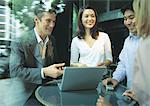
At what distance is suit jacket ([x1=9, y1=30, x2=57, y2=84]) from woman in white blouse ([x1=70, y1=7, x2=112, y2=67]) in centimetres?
21

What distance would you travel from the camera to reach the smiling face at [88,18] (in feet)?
7.30

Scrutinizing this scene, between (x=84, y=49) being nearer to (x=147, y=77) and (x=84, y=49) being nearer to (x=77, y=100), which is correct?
(x=77, y=100)

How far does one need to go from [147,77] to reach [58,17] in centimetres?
135

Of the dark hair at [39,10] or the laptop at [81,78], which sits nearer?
the laptop at [81,78]

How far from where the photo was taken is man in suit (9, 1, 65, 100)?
83.4 inches

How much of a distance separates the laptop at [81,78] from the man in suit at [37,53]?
41 centimetres

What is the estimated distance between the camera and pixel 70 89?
5.58ft

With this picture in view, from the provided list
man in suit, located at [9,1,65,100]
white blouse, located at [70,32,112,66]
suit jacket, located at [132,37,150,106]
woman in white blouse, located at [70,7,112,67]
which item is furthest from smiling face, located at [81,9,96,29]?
suit jacket, located at [132,37,150,106]

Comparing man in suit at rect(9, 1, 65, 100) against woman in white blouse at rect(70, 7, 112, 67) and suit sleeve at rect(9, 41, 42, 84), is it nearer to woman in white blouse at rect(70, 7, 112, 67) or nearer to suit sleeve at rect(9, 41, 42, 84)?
suit sleeve at rect(9, 41, 42, 84)

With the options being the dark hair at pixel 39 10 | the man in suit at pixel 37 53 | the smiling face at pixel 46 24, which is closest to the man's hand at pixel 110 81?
the man in suit at pixel 37 53

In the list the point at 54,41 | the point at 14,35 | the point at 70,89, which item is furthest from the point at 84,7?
the point at 70,89

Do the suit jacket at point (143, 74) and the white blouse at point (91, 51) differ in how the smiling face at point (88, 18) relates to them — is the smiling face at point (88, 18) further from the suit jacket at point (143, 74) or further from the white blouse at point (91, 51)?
the suit jacket at point (143, 74)

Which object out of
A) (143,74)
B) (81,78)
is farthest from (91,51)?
(143,74)

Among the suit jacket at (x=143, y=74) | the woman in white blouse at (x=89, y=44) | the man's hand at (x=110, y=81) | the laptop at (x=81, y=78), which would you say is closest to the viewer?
the suit jacket at (x=143, y=74)
